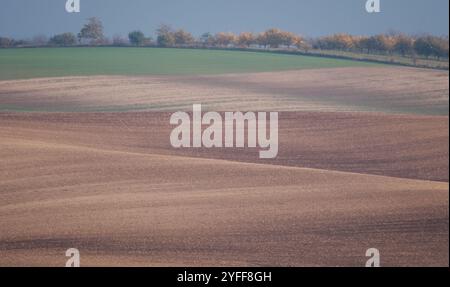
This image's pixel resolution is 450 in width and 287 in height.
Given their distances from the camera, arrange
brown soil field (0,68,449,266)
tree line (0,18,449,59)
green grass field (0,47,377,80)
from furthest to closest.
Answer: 1. green grass field (0,47,377,80)
2. tree line (0,18,449,59)
3. brown soil field (0,68,449,266)

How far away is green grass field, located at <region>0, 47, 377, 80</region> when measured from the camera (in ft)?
22.2

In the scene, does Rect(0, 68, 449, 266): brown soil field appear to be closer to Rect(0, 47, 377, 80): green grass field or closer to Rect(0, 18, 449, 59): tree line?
Rect(0, 47, 377, 80): green grass field

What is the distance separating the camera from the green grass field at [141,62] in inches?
267

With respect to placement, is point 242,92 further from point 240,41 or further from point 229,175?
point 229,175

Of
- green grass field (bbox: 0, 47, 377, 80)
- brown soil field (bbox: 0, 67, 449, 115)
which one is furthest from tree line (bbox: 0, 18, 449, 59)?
brown soil field (bbox: 0, 67, 449, 115)

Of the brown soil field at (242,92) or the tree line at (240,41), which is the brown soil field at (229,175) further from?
the tree line at (240,41)

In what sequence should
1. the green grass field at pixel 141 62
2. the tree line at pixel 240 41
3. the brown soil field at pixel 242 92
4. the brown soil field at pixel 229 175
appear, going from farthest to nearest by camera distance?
1. the green grass field at pixel 141 62
2. the brown soil field at pixel 242 92
3. the tree line at pixel 240 41
4. the brown soil field at pixel 229 175

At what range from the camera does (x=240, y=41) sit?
22.2 ft

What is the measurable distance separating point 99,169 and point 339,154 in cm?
273

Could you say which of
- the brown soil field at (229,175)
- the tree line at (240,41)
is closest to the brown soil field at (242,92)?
the brown soil field at (229,175)

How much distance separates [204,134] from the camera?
649 cm

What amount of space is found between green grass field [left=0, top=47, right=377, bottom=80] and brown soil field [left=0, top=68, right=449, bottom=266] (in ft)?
0.42

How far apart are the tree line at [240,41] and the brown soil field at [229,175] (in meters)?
0.34
